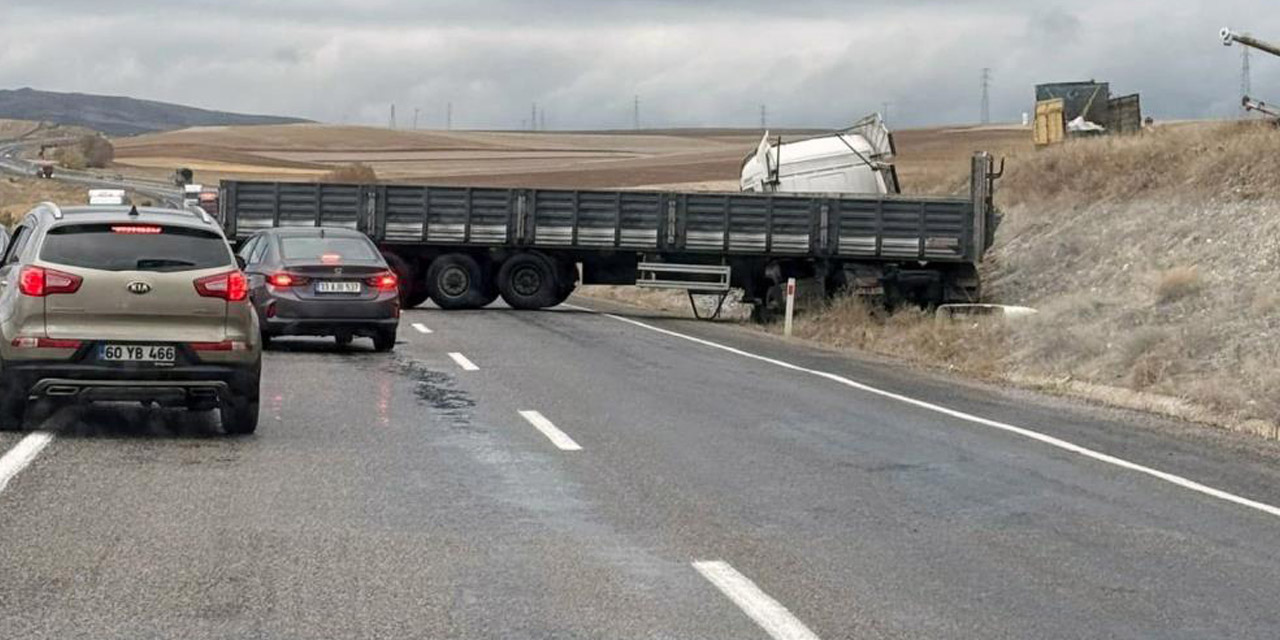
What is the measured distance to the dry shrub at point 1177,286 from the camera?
76.4ft

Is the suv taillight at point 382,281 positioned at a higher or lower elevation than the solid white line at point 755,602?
higher

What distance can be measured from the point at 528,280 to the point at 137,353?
1971 centimetres

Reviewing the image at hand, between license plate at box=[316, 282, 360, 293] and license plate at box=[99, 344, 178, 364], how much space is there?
8337 millimetres

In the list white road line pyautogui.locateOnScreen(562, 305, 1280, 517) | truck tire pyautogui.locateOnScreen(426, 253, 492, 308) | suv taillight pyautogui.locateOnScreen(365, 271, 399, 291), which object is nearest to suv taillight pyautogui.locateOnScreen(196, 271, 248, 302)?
white road line pyautogui.locateOnScreen(562, 305, 1280, 517)

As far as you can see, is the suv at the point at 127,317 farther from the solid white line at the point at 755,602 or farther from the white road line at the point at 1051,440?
the white road line at the point at 1051,440

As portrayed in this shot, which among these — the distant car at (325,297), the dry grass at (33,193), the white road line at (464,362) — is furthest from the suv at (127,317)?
the dry grass at (33,193)

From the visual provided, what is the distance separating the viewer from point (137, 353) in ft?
38.4

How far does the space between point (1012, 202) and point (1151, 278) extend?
38.7ft

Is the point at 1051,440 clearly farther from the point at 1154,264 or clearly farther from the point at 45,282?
the point at 1154,264

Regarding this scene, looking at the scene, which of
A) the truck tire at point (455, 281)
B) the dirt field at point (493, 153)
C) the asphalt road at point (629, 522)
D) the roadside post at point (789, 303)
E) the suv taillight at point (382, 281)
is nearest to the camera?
the asphalt road at point (629, 522)

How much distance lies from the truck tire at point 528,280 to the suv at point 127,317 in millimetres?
18896

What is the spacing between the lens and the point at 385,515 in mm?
9148

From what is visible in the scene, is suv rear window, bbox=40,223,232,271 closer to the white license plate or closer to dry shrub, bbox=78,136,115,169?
the white license plate

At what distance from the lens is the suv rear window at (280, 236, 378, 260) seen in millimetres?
20656
